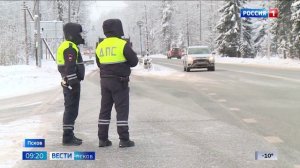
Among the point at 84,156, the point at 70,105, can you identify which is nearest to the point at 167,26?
the point at 70,105

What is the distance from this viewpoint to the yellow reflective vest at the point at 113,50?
711 centimetres

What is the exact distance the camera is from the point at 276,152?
6.63 meters

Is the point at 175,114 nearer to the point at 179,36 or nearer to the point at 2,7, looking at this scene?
the point at 2,7

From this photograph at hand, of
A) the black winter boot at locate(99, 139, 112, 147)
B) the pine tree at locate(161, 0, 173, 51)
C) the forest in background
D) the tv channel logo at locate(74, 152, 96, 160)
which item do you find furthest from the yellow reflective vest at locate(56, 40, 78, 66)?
the pine tree at locate(161, 0, 173, 51)

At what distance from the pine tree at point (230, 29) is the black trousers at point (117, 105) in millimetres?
57273

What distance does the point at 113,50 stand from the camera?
7129 millimetres

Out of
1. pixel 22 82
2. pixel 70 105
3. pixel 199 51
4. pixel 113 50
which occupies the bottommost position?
pixel 22 82

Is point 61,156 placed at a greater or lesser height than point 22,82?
greater

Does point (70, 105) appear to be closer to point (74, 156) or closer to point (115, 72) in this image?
point (115, 72)

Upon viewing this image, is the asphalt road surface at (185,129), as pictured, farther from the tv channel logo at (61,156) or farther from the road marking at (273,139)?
the tv channel logo at (61,156)

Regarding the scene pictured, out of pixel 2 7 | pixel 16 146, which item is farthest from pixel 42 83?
pixel 2 7

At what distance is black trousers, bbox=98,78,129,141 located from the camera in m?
7.23

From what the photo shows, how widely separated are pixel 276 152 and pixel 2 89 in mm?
14239

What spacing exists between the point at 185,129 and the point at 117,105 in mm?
1873
